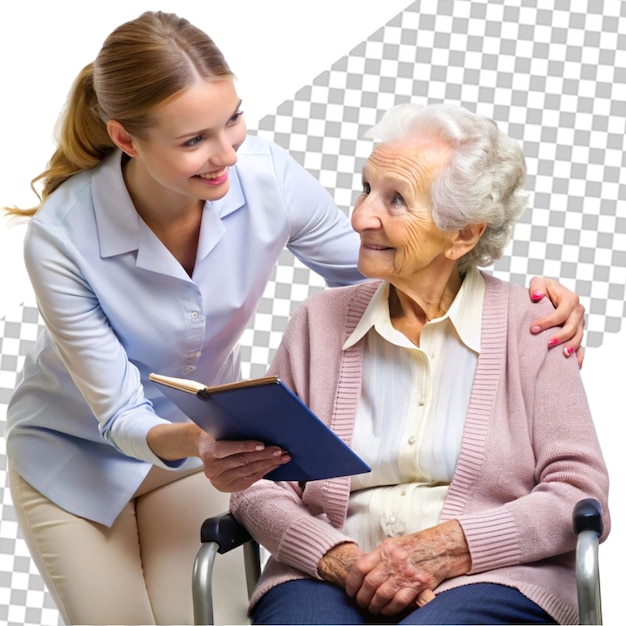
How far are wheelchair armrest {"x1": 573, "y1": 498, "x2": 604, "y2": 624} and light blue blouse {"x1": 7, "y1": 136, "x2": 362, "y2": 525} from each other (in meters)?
0.89

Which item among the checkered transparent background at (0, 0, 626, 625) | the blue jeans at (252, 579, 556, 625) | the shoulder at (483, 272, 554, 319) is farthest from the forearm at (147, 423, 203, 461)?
the checkered transparent background at (0, 0, 626, 625)

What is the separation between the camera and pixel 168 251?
259 cm

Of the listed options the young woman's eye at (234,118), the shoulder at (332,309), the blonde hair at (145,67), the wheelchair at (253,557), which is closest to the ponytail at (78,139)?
the blonde hair at (145,67)

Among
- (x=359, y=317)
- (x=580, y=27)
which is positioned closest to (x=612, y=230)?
(x=580, y=27)

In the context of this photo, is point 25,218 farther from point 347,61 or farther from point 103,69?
point 347,61

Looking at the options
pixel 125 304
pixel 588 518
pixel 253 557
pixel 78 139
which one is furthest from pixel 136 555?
pixel 588 518

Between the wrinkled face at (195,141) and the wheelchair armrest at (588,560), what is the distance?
0.98 metres

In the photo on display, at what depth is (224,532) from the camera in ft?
8.02

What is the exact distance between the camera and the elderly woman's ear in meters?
2.50

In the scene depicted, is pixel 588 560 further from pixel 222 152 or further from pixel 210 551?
pixel 222 152

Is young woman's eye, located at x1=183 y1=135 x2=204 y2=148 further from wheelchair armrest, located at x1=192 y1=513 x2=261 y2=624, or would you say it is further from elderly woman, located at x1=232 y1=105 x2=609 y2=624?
wheelchair armrest, located at x1=192 y1=513 x2=261 y2=624

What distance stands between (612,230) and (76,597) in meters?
1.97

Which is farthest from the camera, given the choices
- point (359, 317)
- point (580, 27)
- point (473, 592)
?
point (580, 27)

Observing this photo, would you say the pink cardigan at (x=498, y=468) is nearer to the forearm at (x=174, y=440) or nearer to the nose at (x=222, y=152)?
the forearm at (x=174, y=440)
